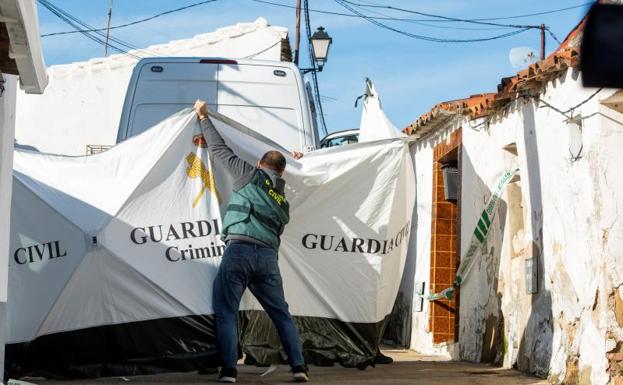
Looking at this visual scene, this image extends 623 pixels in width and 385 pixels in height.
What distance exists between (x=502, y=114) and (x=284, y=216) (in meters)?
3.29

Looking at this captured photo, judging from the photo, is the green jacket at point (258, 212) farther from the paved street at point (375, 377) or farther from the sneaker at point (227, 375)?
the paved street at point (375, 377)

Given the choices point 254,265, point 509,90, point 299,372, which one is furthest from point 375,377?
point 509,90

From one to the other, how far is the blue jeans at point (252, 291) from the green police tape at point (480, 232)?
10.1 feet

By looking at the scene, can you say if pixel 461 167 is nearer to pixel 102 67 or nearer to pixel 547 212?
pixel 547 212

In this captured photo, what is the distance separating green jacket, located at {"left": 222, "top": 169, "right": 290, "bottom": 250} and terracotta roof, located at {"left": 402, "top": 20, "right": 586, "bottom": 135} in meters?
2.46

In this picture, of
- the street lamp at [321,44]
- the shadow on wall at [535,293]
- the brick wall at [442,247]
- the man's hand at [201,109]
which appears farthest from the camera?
the street lamp at [321,44]

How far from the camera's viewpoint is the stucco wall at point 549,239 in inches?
289

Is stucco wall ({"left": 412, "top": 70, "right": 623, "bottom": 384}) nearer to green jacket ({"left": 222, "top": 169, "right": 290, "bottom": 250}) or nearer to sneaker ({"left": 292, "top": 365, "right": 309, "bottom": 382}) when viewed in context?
sneaker ({"left": 292, "top": 365, "right": 309, "bottom": 382})

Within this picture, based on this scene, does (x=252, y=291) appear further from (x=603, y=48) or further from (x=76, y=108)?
(x=76, y=108)

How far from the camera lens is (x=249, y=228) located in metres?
7.75

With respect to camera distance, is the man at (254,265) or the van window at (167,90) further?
the van window at (167,90)

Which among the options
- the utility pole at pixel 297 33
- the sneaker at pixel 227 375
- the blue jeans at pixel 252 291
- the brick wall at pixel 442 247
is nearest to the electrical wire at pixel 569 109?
the blue jeans at pixel 252 291

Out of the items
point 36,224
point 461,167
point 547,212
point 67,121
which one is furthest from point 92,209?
point 67,121

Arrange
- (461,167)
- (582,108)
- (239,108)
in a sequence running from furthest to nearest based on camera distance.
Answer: (461,167) → (239,108) → (582,108)
